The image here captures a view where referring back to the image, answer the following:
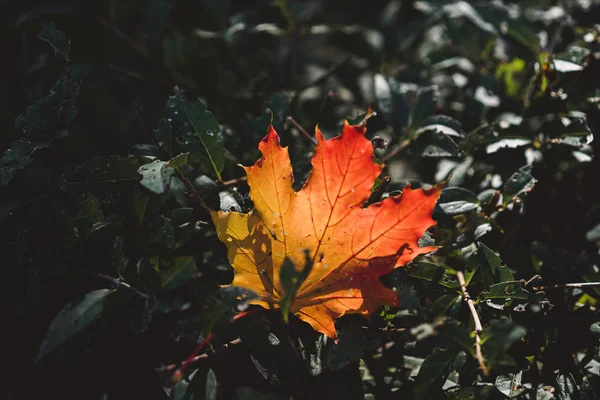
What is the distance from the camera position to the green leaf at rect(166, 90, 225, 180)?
86cm

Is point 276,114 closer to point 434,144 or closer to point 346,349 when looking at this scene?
point 434,144

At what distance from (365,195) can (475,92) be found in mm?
604

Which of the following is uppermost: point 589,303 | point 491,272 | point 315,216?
point 315,216

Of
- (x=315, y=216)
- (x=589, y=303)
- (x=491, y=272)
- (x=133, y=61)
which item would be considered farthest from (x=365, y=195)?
(x=133, y=61)

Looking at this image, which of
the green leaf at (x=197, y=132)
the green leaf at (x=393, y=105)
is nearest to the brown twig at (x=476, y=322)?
the green leaf at (x=393, y=105)

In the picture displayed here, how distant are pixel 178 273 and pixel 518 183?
0.64m

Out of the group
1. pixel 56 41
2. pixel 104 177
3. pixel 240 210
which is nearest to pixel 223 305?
pixel 240 210

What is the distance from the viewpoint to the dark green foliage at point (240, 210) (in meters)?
0.74

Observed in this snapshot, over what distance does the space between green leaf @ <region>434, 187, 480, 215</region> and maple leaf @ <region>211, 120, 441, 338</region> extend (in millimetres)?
231

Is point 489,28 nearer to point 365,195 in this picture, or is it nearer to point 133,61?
point 365,195

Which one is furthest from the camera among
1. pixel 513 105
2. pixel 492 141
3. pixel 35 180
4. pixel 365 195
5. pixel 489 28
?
pixel 489 28

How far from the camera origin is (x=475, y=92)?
3.84ft

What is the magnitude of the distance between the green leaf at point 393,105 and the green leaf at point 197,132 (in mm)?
409

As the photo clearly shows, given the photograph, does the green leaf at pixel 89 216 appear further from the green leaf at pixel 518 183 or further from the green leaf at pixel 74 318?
the green leaf at pixel 518 183
